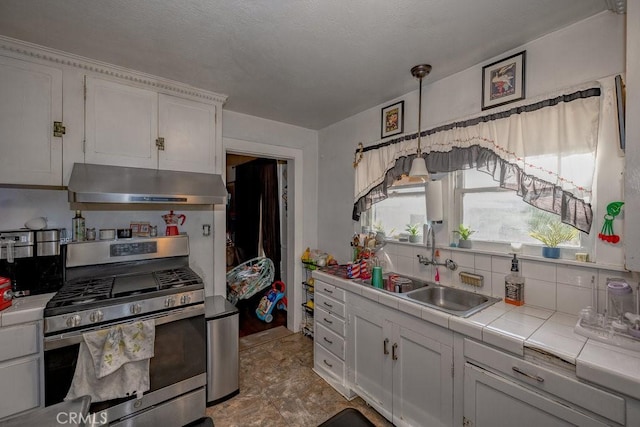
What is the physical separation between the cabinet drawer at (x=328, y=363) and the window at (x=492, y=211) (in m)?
1.50

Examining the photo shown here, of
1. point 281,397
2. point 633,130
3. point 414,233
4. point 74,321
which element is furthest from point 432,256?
point 74,321

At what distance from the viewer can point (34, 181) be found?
1729 millimetres

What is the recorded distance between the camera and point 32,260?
1707 millimetres

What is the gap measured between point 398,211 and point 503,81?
49.4 inches

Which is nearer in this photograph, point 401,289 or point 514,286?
point 514,286

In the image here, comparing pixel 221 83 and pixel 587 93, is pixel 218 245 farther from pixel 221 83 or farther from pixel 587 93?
pixel 587 93

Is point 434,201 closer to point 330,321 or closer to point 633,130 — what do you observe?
point 633,130

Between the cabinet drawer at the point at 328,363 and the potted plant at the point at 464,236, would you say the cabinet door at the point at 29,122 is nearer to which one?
the cabinet drawer at the point at 328,363

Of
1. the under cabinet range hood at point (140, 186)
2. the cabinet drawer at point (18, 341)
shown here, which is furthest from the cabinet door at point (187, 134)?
the cabinet drawer at point (18, 341)

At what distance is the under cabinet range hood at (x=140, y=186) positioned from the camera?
1.72m

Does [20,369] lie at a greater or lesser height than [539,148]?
lesser

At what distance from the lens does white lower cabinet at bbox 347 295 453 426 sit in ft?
5.07

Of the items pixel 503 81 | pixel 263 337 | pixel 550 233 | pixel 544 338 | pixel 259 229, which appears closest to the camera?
pixel 544 338

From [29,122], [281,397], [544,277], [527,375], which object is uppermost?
[29,122]
